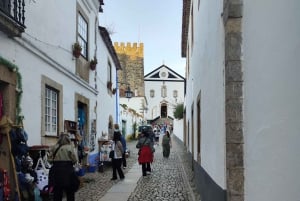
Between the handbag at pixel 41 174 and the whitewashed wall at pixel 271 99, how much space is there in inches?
198

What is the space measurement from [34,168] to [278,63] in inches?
246

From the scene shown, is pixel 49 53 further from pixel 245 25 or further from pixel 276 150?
pixel 276 150

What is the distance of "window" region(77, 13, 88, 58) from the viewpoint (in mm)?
14000

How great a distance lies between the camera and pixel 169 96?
86750 millimetres

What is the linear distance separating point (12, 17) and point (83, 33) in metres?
7.27

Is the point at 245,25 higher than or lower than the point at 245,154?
higher

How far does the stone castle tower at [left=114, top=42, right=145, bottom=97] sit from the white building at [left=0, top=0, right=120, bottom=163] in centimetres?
5342

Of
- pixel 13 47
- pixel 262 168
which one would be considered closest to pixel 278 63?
pixel 262 168

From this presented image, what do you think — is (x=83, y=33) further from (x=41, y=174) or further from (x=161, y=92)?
(x=161, y=92)

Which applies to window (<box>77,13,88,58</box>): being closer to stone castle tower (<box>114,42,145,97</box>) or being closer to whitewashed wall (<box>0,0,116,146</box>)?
whitewashed wall (<box>0,0,116,146</box>)

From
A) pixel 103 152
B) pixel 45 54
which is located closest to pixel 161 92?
pixel 103 152

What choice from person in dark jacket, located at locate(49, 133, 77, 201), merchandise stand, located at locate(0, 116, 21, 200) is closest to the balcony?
merchandise stand, located at locate(0, 116, 21, 200)

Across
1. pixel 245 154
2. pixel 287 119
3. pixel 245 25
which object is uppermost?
pixel 245 25

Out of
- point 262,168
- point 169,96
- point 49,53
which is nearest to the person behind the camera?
point 262,168
